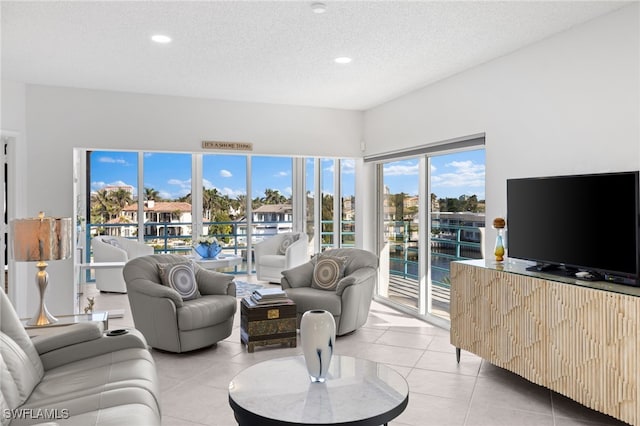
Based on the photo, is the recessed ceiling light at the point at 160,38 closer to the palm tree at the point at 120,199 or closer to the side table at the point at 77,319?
the side table at the point at 77,319

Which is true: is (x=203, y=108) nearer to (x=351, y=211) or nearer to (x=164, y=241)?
(x=351, y=211)

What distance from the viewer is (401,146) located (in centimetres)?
564

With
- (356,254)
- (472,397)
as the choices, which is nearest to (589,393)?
(472,397)

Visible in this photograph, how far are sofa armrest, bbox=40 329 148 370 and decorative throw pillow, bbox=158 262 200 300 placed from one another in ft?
4.43

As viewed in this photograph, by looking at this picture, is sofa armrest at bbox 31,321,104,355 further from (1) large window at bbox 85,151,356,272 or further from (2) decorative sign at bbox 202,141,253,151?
(1) large window at bbox 85,151,356,272

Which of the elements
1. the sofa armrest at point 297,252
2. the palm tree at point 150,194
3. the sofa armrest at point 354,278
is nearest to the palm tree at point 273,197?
the sofa armrest at point 297,252

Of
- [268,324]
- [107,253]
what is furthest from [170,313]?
[107,253]

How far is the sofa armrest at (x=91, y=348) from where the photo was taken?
2654 mm

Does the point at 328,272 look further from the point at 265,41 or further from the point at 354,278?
the point at 265,41

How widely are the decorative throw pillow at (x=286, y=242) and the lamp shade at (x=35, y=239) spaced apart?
4.66 m

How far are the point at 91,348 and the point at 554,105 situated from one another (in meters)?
3.55

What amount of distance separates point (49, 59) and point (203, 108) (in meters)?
1.80

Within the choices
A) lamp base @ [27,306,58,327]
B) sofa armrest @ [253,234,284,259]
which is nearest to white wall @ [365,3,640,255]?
lamp base @ [27,306,58,327]

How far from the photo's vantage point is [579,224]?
124 inches
